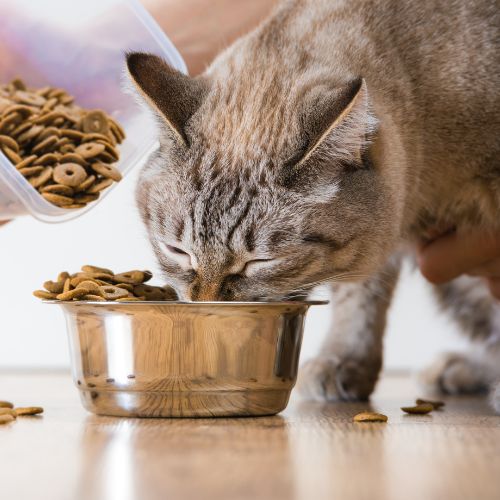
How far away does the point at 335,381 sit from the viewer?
1883 mm

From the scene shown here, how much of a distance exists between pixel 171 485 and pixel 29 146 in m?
1.03

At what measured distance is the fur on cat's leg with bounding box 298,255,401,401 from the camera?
188cm

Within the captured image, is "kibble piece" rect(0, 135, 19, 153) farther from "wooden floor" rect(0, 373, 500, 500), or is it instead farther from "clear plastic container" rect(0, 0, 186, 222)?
"wooden floor" rect(0, 373, 500, 500)

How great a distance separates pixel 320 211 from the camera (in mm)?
1443

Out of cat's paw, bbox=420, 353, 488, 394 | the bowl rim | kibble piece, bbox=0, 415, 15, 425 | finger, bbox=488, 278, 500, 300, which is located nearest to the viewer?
the bowl rim

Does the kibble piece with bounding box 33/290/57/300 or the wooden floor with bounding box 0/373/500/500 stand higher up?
the kibble piece with bounding box 33/290/57/300

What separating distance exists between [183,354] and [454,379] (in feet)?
3.40

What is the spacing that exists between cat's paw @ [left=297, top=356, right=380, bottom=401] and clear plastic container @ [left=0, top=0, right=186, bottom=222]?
0.71m

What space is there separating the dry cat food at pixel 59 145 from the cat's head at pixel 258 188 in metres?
0.16

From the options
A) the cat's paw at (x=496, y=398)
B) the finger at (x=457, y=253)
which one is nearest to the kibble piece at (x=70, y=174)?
the finger at (x=457, y=253)

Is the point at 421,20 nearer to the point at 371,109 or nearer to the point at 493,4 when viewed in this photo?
the point at 493,4

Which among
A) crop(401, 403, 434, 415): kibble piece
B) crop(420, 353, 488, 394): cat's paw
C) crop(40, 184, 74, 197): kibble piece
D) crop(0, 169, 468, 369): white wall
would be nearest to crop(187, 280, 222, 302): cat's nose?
crop(40, 184, 74, 197): kibble piece

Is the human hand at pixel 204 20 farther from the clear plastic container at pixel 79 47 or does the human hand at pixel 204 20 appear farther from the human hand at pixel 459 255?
the human hand at pixel 459 255

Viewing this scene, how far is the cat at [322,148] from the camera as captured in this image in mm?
1429
